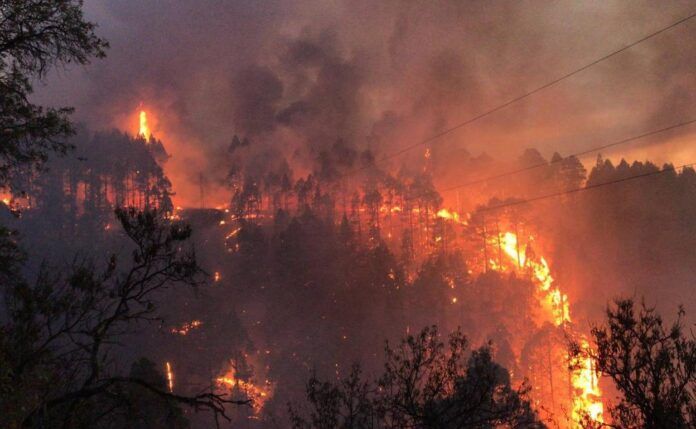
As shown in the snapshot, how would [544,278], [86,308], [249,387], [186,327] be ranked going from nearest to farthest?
[86,308], [186,327], [249,387], [544,278]

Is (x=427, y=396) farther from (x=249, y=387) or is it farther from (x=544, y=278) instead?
(x=544, y=278)

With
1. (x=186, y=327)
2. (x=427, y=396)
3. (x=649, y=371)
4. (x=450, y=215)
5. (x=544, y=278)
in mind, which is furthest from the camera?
(x=450, y=215)

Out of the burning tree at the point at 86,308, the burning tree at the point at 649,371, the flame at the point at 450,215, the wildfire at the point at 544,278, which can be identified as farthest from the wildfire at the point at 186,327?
the flame at the point at 450,215

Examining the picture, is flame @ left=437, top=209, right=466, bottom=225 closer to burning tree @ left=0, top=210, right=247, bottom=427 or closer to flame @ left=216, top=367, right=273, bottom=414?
flame @ left=216, top=367, right=273, bottom=414

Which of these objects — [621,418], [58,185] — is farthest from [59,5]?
[58,185]

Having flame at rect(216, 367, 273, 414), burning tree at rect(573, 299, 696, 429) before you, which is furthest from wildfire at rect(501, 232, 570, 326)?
burning tree at rect(573, 299, 696, 429)

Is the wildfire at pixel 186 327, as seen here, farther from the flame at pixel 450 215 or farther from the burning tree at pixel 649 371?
the flame at pixel 450 215

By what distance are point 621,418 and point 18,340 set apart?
18769 millimetres

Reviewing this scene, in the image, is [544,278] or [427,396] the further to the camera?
[544,278]

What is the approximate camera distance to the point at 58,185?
147 meters

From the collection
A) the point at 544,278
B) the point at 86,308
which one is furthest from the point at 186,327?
the point at 544,278

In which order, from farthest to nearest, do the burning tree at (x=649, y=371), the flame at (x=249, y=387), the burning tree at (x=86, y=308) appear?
the flame at (x=249, y=387)
the burning tree at (x=649, y=371)
the burning tree at (x=86, y=308)

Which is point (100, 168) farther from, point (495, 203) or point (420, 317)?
point (495, 203)

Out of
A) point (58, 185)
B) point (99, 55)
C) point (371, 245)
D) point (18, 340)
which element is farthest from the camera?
point (58, 185)
